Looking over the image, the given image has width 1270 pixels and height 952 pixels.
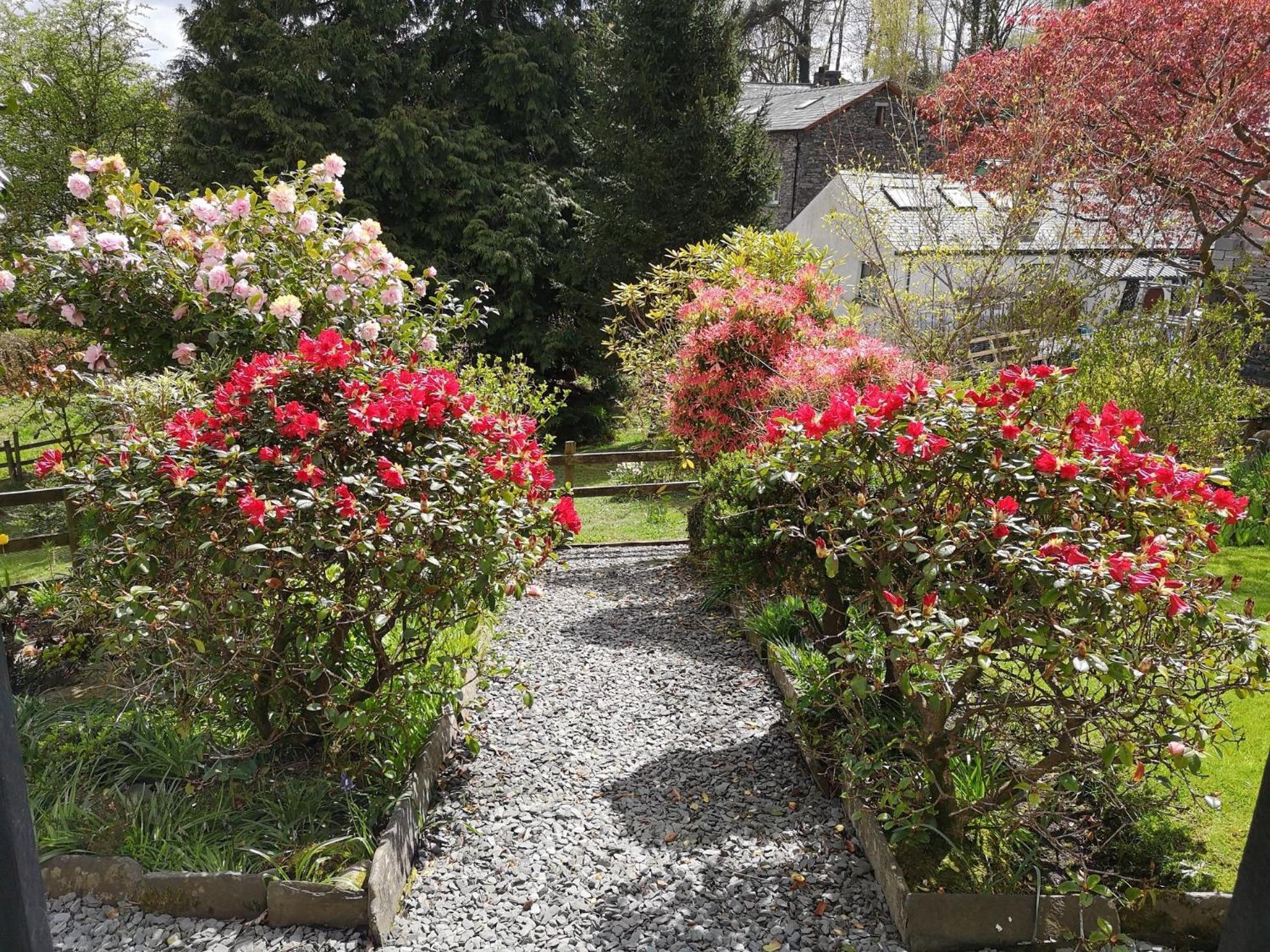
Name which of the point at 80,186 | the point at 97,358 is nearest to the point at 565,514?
the point at 80,186

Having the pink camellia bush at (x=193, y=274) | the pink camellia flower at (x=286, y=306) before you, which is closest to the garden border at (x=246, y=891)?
the pink camellia flower at (x=286, y=306)

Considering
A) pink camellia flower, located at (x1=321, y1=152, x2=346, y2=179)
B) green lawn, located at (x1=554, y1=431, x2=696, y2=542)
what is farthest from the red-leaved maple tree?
pink camellia flower, located at (x1=321, y1=152, x2=346, y2=179)

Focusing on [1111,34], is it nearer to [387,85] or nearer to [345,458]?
[345,458]

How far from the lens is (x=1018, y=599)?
2459 millimetres

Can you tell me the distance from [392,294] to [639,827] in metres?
3.30

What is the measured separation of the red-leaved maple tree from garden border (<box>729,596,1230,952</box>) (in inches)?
256

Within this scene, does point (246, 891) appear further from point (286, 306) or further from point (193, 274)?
point (193, 274)

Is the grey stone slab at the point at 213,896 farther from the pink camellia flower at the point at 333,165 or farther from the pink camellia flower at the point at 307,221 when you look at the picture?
the pink camellia flower at the point at 333,165

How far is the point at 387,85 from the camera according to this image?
44.5 feet

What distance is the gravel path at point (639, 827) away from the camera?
2672mm

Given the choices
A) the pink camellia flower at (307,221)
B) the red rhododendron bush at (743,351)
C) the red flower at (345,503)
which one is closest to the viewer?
the red flower at (345,503)

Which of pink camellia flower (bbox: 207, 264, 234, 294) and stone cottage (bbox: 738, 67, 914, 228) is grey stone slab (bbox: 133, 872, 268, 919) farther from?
stone cottage (bbox: 738, 67, 914, 228)

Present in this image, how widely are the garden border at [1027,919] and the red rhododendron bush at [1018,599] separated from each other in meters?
0.23

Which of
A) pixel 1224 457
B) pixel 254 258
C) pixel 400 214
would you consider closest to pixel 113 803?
pixel 254 258
